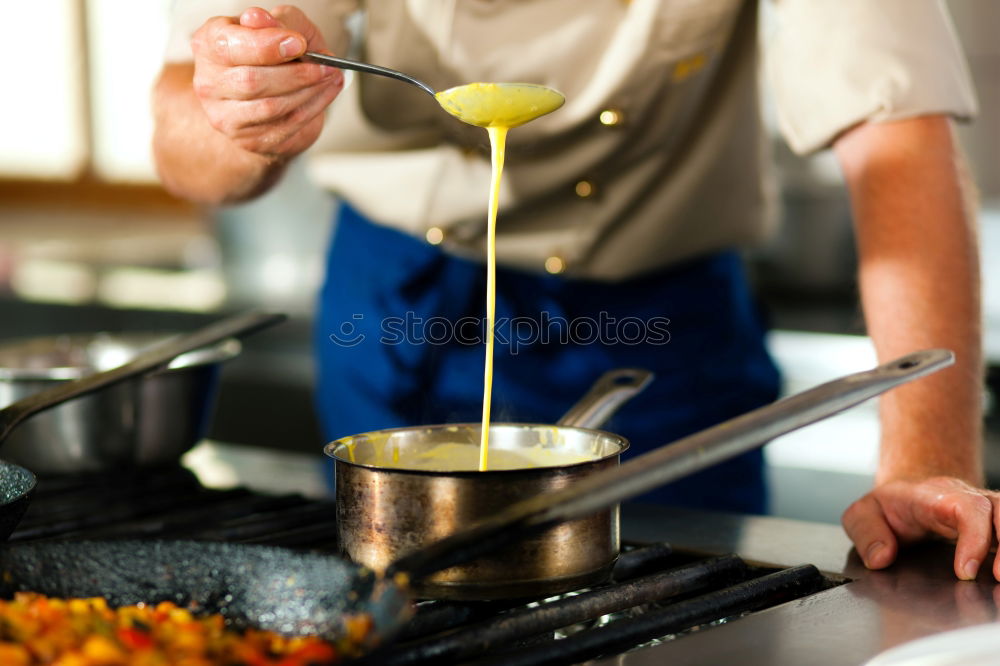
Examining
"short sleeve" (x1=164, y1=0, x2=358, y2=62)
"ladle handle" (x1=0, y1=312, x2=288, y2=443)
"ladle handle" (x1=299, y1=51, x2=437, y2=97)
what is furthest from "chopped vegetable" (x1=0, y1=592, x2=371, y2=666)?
"short sleeve" (x1=164, y1=0, x2=358, y2=62)

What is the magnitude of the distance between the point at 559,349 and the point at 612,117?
13.0 inches

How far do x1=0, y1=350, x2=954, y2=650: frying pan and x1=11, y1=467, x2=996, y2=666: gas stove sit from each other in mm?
55

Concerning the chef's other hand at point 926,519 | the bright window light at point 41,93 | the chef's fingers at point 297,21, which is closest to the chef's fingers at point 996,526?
the chef's other hand at point 926,519

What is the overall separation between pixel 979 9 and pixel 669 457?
2.49 meters

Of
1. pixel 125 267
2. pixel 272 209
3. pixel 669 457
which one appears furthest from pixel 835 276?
pixel 669 457

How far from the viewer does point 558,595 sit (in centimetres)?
85

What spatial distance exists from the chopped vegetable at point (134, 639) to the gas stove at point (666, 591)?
0.22 ft

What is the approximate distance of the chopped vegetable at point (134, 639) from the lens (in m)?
0.66

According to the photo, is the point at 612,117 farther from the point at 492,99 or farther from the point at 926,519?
the point at 926,519

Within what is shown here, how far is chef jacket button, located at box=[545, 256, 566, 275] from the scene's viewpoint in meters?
1.61

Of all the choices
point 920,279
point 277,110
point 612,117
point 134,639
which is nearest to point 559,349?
point 612,117

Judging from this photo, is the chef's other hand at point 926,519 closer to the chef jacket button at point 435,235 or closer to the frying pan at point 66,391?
the frying pan at point 66,391

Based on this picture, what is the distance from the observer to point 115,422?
4.07ft

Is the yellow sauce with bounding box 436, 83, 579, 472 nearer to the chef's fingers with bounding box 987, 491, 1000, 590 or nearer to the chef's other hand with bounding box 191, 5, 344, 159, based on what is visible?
the chef's other hand with bounding box 191, 5, 344, 159
